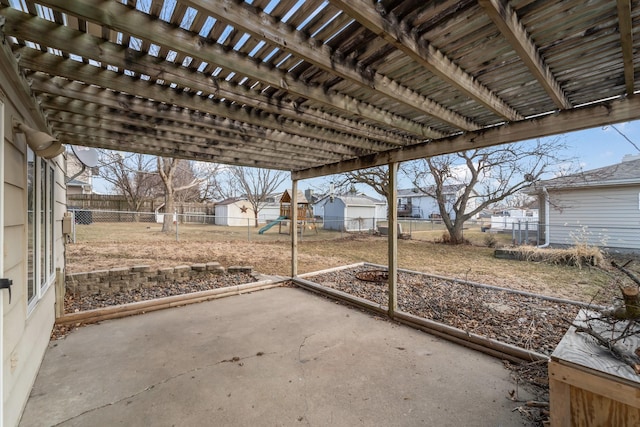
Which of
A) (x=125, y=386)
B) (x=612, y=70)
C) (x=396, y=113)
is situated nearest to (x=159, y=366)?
(x=125, y=386)

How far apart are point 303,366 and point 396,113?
2.46 m

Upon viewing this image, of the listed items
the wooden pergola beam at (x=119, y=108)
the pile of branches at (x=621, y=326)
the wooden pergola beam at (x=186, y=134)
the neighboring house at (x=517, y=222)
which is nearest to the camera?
the pile of branches at (x=621, y=326)

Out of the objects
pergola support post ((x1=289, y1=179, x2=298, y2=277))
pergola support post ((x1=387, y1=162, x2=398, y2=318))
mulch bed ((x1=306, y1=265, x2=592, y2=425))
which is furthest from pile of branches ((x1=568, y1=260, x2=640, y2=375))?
pergola support post ((x1=289, y1=179, x2=298, y2=277))

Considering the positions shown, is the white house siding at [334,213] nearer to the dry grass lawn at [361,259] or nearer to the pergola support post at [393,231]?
the dry grass lawn at [361,259]

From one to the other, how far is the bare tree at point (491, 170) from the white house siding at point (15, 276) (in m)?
10.3

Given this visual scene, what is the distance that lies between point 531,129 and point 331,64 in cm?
200

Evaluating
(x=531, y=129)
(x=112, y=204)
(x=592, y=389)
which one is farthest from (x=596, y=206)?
(x=112, y=204)

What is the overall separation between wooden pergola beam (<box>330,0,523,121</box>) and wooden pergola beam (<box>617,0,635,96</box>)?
70 centimetres

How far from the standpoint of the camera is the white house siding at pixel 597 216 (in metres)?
7.83

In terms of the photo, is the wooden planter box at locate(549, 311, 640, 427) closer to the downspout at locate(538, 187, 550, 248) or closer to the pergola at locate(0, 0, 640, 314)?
the pergola at locate(0, 0, 640, 314)

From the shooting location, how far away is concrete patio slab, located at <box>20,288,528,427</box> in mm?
1808

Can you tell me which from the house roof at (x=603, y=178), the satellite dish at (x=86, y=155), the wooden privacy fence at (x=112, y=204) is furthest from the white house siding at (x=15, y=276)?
the wooden privacy fence at (x=112, y=204)

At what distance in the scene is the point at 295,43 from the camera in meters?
1.44

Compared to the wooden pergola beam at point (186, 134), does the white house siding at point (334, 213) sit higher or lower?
lower
